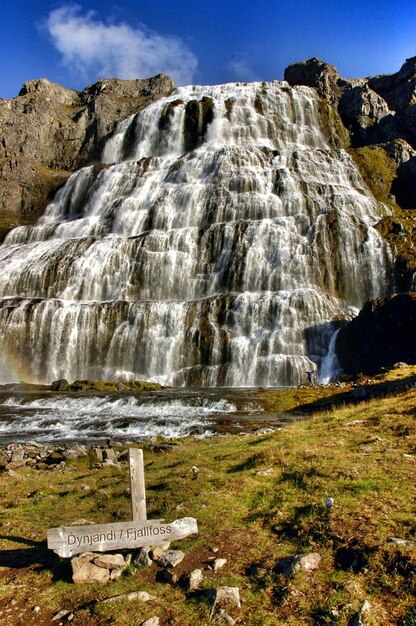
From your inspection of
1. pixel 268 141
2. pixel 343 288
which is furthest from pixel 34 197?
pixel 343 288

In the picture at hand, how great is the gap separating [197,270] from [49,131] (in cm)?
6514

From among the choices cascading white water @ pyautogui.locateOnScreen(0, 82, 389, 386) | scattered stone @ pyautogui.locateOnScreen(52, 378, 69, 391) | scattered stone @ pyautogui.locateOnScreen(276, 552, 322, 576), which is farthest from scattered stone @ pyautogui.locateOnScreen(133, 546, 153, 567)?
cascading white water @ pyautogui.locateOnScreen(0, 82, 389, 386)

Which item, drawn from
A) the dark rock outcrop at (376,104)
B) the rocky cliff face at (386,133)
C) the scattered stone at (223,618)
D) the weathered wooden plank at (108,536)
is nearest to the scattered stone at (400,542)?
the scattered stone at (223,618)

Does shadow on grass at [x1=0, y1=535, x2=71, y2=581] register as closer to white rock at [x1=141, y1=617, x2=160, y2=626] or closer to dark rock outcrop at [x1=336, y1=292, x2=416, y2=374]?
white rock at [x1=141, y1=617, x2=160, y2=626]

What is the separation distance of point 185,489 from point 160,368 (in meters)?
33.1

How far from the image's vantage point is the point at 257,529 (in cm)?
871

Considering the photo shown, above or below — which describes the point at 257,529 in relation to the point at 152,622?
above

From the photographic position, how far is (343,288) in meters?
50.1

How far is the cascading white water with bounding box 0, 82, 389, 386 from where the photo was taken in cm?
4378

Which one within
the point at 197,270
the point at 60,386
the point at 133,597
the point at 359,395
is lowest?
the point at 133,597

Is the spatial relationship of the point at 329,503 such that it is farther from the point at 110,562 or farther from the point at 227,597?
the point at 110,562

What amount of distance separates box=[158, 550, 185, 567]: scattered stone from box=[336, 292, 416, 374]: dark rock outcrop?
33.5 meters

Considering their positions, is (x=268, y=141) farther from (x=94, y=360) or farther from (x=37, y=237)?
(x=94, y=360)

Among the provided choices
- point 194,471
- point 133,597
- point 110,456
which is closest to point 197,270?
point 110,456
